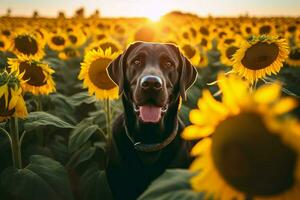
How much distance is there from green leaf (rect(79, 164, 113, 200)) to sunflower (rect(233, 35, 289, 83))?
→ 1.46m

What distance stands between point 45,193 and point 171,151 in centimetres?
99

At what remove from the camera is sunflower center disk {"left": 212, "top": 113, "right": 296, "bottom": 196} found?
132 cm

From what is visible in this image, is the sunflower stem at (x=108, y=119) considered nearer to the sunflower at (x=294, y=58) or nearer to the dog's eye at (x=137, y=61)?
the dog's eye at (x=137, y=61)

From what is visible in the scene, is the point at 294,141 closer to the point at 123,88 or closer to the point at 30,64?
the point at 123,88

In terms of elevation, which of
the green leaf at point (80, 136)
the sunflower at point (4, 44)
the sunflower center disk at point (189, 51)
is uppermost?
the sunflower at point (4, 44)

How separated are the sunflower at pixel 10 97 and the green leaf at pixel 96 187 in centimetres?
94

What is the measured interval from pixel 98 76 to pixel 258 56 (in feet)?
4.87

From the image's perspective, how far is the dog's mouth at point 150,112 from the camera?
3.67 meters

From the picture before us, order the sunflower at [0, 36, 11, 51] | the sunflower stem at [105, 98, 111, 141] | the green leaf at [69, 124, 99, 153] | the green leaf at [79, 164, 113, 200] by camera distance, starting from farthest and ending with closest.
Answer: the sunflower at [0, 36, 11, 51], the sunflower stem at [105, 98, 111, 141], the green leaf at [69, 124, 99, 153], the green leaf at [79, 164, 113, 200]

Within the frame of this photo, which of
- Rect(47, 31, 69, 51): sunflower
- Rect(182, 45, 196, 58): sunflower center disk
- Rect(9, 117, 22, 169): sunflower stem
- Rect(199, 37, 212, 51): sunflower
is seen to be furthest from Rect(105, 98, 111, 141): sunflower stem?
Rect(199, 37, 212, 51): sunflower

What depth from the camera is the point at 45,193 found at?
10.3 ft

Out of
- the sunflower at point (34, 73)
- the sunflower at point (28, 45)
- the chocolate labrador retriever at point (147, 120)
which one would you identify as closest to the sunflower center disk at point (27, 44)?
the sunflower at point (28, 45)

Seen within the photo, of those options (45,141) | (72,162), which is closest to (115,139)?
(72,162)

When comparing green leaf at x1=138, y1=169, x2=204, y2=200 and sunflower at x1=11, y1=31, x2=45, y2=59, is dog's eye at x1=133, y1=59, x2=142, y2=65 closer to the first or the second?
green leaf at x1=138, y1=169, x2=204, y2=200
